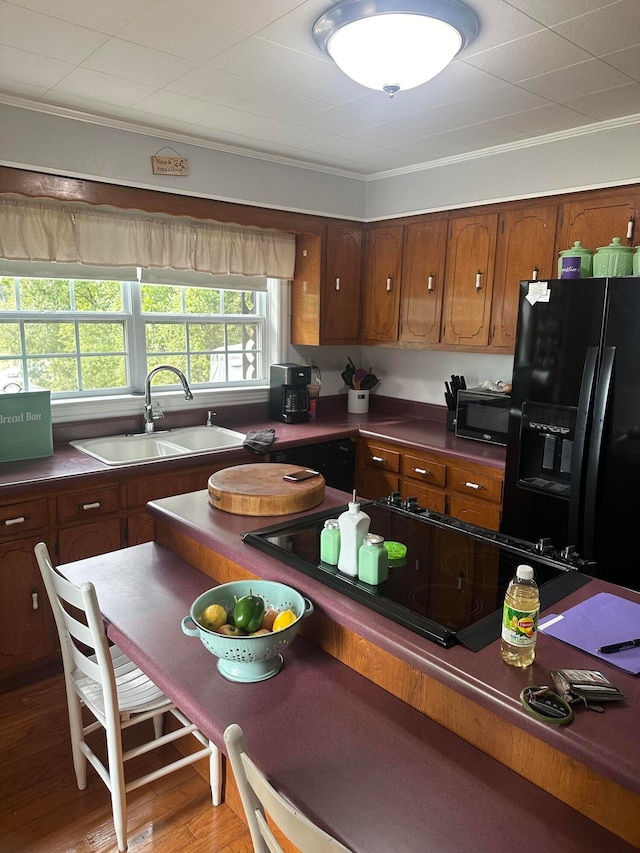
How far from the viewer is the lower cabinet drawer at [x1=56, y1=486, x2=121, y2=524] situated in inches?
102

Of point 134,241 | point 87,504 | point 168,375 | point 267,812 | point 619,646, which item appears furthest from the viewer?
A: point 168,375

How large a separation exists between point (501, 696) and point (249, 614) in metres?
0.57

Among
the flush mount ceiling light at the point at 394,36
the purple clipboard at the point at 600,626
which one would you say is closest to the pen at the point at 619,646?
the purple clipboard at the point at 600,626

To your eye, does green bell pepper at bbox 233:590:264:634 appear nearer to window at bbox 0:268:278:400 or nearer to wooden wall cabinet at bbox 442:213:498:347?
window at bbox 0:268:278:400

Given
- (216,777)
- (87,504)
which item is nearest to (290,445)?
(87,504)

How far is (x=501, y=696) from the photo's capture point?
1.08m

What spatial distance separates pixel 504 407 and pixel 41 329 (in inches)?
97.6

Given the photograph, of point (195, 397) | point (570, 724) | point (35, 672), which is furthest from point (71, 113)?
point (570, 724)

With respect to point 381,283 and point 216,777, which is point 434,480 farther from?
point 216,777

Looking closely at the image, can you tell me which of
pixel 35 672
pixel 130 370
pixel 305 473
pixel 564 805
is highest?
pixel 130 370

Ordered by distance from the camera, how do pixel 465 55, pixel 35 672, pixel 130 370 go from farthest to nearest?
pixel 130 370
pixel 35 672
pixel 465 55

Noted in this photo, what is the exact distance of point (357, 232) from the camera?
4008 millimetres

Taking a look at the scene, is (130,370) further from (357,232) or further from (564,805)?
(564,805)

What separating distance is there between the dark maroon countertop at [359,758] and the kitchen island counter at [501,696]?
0.09ft
